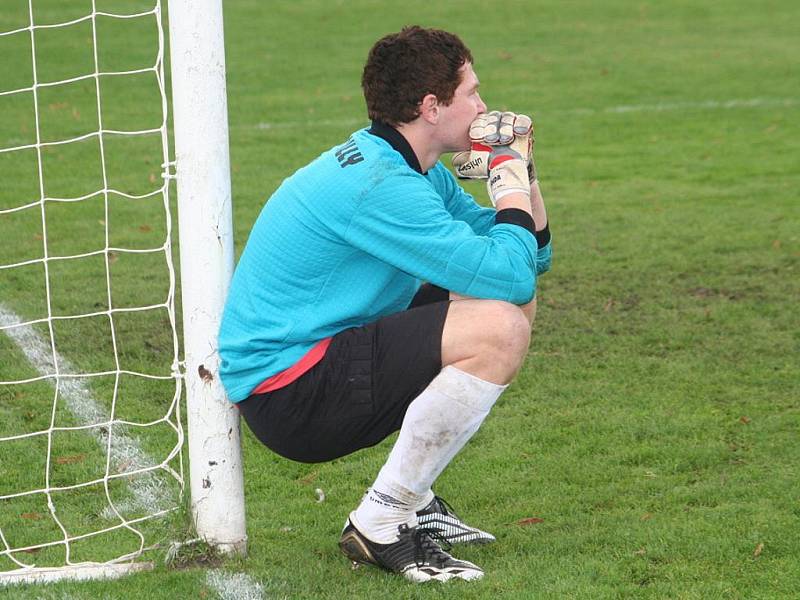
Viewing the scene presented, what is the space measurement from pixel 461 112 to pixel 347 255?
0.54m

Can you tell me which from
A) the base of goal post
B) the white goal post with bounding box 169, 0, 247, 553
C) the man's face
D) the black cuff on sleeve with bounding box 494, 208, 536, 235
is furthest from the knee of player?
the base of goal post

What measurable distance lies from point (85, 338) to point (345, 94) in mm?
7745

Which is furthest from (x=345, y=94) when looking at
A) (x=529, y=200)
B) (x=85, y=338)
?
(x=529, y=200)

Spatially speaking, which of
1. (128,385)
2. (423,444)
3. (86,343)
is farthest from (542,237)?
(86,343)

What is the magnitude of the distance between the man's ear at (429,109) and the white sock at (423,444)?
71 cm

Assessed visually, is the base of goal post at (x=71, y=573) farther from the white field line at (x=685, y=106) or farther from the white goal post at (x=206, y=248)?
the white field line at (x=685, y=106)

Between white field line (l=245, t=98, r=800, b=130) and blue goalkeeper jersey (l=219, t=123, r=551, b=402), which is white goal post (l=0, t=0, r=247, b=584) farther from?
Answer: white field line (l=245, t=98, r=800, b=130)

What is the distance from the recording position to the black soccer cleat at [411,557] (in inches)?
142

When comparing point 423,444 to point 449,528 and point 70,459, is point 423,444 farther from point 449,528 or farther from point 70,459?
point 70,459

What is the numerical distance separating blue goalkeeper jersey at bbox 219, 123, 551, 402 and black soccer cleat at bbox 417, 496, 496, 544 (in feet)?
2.06

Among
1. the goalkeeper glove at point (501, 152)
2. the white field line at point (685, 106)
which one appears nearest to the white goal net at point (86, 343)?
the goalkeeper glove at point (501, 152)

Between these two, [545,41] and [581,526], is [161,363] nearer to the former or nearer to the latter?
[581,526]

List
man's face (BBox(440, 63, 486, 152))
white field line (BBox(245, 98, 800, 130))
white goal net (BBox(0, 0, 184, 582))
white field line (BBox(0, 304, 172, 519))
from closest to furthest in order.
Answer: man's face (BBox(440, 63, 486, 152))
white goal net (BBox(0, 0, 184, 582))
white field line (BBox(0, 304, 172, 519))
white field line (BBox(245, 98, 800, 130))

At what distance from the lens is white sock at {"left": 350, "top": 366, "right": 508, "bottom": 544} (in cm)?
350
